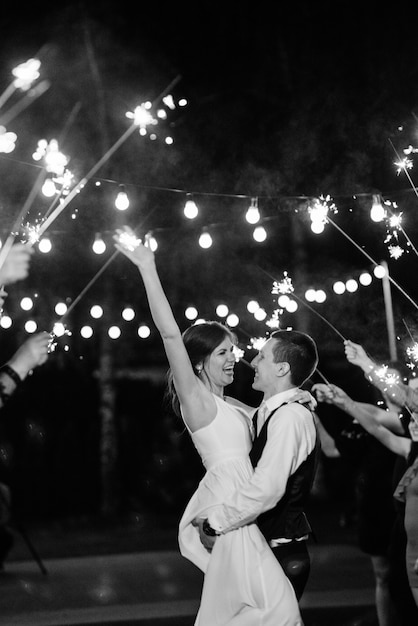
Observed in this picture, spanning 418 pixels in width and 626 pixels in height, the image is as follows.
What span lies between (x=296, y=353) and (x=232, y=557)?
1.08 metres

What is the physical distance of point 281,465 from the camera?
146 inches

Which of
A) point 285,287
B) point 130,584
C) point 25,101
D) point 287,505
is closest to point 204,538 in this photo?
point 287,505

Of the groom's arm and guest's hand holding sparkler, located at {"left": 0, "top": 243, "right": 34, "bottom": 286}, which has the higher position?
guest's hand holding sparkler, located at {"left": 0, "top": 243, "right": 34, "bottom": 286}

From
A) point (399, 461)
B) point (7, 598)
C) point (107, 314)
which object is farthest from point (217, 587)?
point (107, 314)

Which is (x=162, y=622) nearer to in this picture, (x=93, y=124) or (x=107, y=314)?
(x=93, y=124)

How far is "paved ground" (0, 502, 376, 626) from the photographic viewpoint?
6.91m

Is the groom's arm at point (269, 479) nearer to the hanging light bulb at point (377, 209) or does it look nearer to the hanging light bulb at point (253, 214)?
the hanging light bulb at point (377, 209)

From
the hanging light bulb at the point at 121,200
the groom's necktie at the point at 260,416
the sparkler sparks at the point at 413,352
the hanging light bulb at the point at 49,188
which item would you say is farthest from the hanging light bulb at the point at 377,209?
the groom's necktie at the point at 260,416

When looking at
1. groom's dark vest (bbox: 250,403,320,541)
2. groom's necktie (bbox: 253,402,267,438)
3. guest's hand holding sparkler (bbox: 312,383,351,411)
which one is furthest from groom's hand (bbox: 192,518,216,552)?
guest's hand holding sparkler (bbox: 312,383,351,411)

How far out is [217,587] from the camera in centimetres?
371

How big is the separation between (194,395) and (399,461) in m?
2.68

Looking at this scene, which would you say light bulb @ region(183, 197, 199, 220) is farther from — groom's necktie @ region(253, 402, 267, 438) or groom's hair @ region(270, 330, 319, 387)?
groom's necktie @ region(253, 402, 267, 438)

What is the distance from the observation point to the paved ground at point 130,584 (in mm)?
6906

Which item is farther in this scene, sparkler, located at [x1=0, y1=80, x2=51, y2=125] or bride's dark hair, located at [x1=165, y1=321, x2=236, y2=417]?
sparkler, located at [x1=0, y1=80, x2=51, y2=125]
